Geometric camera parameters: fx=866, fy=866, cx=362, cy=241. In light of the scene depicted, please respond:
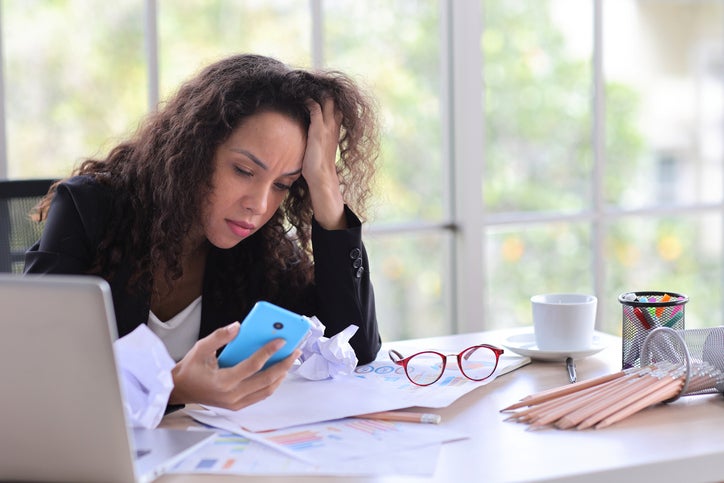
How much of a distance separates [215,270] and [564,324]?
625 millimetres

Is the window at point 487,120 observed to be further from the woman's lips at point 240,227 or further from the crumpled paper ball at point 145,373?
the crumpled paper ball at point 145,373

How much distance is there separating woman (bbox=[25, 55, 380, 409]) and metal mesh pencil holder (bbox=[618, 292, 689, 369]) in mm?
398

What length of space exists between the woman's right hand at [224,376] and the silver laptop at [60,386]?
19cm

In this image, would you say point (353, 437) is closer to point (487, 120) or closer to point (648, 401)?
point (648, 401)

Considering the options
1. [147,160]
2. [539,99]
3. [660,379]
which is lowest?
[660,379]

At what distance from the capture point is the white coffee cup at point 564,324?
1.36 metres

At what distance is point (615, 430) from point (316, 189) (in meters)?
0.68

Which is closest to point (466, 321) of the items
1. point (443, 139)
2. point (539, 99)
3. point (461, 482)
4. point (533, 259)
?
point (443, 139)

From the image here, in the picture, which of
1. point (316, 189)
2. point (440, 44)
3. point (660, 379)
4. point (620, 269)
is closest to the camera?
point (660, 379)

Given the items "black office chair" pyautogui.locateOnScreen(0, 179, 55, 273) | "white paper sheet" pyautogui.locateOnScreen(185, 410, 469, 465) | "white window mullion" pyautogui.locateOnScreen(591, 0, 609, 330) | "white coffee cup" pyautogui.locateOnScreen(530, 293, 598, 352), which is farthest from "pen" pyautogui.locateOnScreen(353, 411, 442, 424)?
"white window mullion" pyautogui.locateOnScreen(591, 0, 609, 330)

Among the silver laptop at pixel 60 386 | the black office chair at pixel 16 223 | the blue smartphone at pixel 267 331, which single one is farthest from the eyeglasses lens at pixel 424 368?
the black office chair at pixel 16 223

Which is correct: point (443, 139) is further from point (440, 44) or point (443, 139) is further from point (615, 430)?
point (615, 430)

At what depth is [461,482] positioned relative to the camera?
0.89 meters

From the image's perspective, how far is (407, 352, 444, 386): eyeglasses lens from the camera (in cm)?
126
